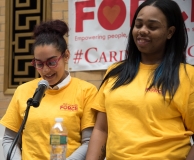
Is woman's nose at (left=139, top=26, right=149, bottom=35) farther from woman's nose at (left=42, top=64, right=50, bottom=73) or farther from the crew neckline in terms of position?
woman's nose at (left=42, top=64, right=50, bottom=73)

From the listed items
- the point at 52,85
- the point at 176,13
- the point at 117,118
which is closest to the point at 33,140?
the point at 52,85

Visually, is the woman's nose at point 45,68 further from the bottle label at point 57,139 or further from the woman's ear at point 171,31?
the woman's ear at point 171,31

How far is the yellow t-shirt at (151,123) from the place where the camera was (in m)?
1.71

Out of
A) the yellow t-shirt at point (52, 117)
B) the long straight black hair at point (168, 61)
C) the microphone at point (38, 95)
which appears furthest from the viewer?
the yellow t-shirt at point (52, 117)

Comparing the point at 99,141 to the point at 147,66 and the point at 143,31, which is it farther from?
the point at 143,31

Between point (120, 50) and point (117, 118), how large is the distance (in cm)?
182

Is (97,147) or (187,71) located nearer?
(187,71)

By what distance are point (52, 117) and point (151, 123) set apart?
0.67m

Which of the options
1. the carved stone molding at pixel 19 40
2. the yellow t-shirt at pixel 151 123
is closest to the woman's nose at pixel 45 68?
the yellow t-shirt at pixel 151 123

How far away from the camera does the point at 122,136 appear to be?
5.78 ft

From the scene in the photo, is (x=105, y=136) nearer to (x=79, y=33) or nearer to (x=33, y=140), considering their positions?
(x=33, y=140)

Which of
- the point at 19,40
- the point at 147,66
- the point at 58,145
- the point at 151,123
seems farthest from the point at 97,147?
the point at 19,40

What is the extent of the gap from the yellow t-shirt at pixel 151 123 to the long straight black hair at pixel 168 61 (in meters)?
0.04

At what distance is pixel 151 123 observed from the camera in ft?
5.67
